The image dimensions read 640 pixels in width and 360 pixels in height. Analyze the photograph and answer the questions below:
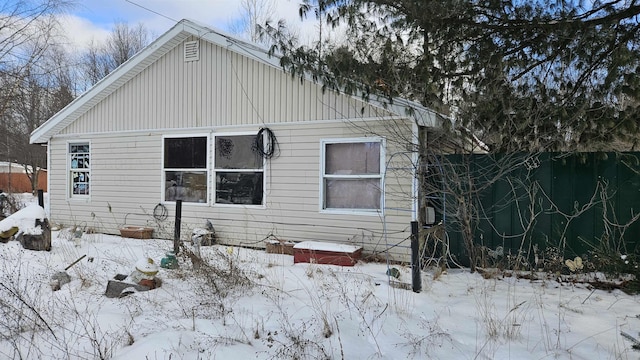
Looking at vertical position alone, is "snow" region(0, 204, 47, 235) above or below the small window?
below

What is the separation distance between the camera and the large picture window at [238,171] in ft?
24.9

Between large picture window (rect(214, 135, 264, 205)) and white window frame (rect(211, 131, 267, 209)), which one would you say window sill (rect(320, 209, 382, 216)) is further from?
large picture window (rect(214, 135, 264, 205))

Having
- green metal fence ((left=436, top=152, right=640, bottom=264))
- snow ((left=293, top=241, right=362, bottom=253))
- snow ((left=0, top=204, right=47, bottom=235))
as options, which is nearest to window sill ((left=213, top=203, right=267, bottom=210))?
snow ((left=293, top=241, right=362, bottom=253))

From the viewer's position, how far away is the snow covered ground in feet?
10.4

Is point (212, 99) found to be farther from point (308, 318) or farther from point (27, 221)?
point (308, 318)

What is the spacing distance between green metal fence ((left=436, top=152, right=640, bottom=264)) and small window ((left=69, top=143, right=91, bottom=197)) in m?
8.19

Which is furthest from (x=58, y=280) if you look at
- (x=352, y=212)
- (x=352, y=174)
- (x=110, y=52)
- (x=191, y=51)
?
(x=110, y=52)

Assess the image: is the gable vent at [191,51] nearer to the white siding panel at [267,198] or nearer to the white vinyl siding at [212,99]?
the white vinyl siding at [212,99]

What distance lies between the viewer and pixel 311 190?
7102mm

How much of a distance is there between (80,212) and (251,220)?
15.5 feet

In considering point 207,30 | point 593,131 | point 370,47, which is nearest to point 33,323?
point 370,47

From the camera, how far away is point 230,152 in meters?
7.84

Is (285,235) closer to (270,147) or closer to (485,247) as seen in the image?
(270,147)

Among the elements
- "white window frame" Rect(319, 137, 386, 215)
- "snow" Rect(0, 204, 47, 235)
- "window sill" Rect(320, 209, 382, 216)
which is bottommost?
"snow" Rect(0, 204, 47, 235)
